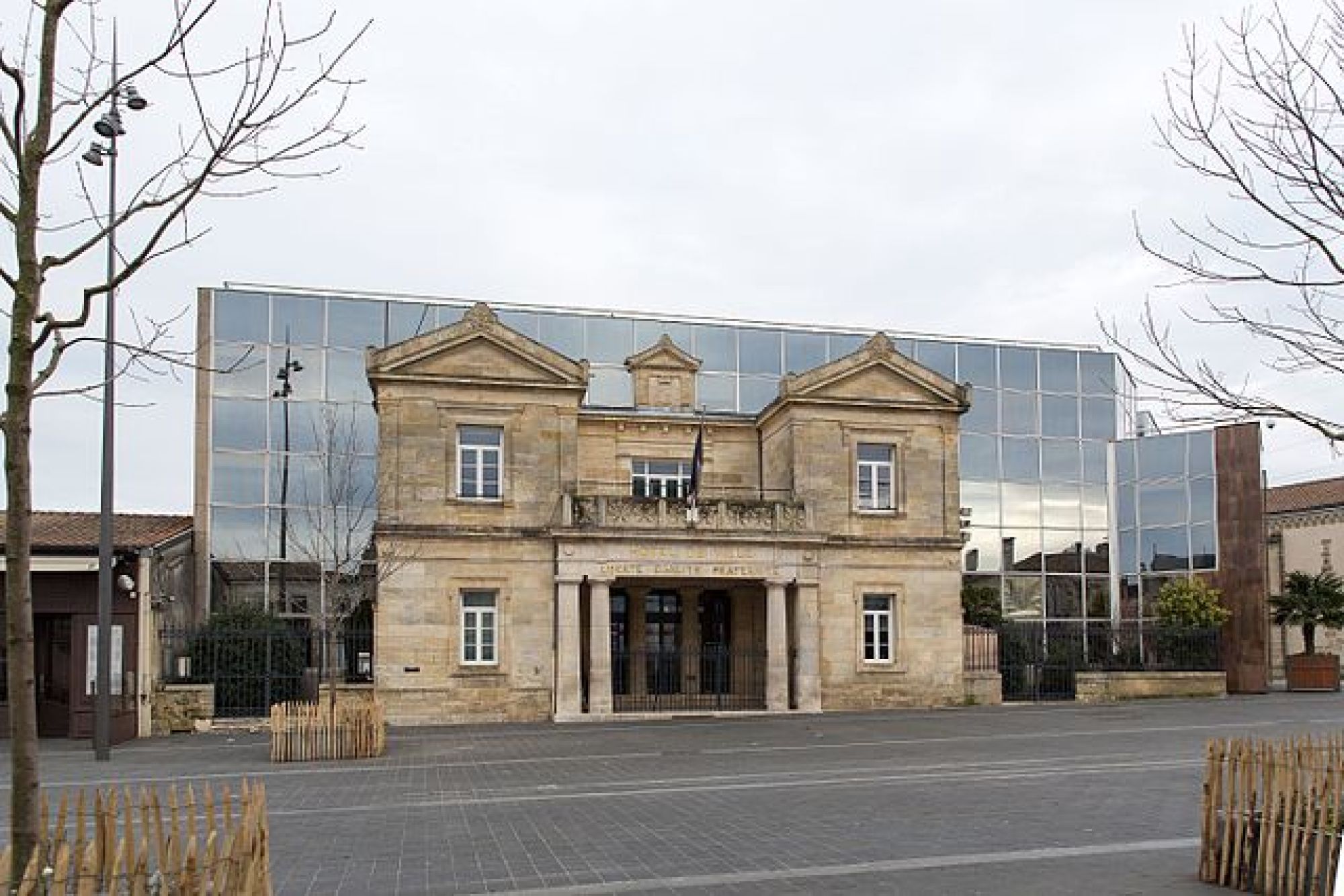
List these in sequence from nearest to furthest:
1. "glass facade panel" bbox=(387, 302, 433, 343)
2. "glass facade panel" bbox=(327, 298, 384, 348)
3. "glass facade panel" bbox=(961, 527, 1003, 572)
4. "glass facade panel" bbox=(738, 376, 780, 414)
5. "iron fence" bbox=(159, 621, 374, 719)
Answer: "iron fence" bbox=(159, 621, 374, 719), "glass facade panel" bbox=(327, 298, 384, 348), "glass facade panel" bbox=(387, 302, 433, 343), "glass facade panel" bbox=(738, 376, 780, 414), "glass facade panel" bbox=(961, 527, 1003, 572)

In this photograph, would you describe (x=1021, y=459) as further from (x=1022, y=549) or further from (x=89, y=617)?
(x=89, y=617)

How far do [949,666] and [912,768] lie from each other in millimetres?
16694

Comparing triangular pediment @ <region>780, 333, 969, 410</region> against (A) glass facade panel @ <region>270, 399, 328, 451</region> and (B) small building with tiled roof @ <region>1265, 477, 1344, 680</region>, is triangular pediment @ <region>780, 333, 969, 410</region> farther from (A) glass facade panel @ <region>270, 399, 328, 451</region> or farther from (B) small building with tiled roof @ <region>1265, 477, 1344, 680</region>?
(B) small building with tiled roof @ <region>1265, 477, 1344, 680</region>

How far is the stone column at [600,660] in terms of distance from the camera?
3108 cm

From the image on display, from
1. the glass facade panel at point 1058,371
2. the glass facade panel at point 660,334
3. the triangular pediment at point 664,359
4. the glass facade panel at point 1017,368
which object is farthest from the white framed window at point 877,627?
the glass facade panel at point 1058,371

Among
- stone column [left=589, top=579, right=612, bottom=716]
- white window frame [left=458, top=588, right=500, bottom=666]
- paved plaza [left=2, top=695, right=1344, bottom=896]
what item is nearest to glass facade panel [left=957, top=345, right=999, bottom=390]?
stone column [left=589, top=579, right=612, bottom=716]

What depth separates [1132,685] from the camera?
120 ft

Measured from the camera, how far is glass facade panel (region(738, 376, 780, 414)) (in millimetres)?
44125

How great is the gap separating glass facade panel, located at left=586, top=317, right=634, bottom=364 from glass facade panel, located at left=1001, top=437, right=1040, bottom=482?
14449mm

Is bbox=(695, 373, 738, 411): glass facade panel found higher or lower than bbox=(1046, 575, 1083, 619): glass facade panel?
higher

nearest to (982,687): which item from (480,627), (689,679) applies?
(689,679)

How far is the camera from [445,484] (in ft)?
104

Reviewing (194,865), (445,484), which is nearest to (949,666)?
(445,484)

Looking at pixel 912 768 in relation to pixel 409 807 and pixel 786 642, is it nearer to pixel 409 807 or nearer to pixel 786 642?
pixel 409 807
